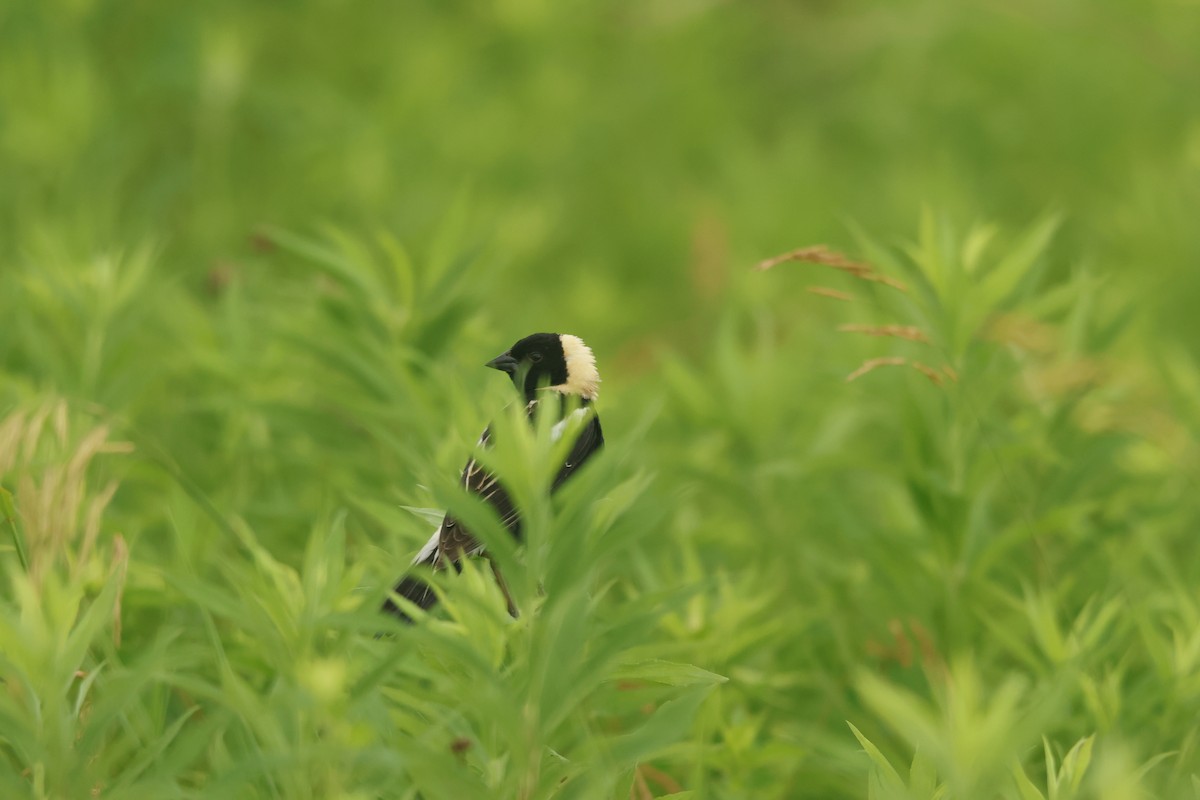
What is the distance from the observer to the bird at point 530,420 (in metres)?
2.60

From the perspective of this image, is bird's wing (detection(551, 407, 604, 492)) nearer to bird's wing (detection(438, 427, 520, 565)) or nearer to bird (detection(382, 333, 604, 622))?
bird (detection(382, 333, 604, 622))

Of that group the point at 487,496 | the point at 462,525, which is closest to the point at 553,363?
the point at 487,496

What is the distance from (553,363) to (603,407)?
125 cm

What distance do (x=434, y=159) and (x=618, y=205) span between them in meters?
1.30

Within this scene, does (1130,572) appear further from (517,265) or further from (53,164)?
(53,164)

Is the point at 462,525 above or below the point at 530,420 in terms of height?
below

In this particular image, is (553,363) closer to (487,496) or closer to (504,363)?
(504,363)

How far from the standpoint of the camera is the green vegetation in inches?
83.8

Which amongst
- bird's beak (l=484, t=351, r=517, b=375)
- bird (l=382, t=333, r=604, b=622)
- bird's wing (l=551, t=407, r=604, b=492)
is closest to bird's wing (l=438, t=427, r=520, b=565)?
bird (l=382, t=333, r=604, b=622)

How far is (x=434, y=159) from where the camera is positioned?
720 cm

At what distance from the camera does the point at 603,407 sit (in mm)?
4301

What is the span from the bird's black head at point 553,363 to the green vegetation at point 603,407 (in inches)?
4.5

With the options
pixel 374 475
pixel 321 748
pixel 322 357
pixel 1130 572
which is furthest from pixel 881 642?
pixel 321 748

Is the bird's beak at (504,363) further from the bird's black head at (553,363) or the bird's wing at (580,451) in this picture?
the bird's wing at (580,451)
